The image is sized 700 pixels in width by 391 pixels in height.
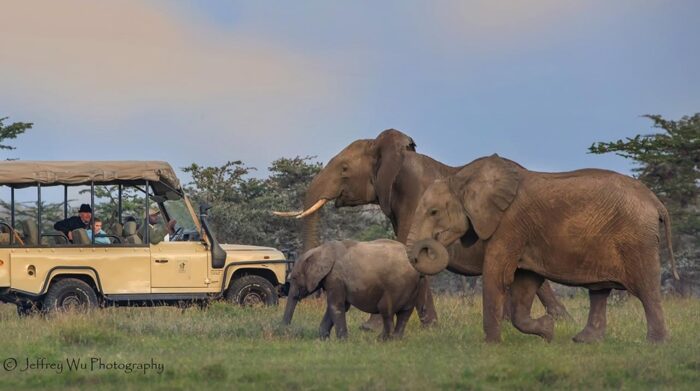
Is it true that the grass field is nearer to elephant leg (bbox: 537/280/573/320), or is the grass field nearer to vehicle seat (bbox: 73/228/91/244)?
elephant leg (bbox: 537/280/573/320)

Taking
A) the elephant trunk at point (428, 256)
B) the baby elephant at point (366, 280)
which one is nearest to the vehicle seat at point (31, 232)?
the baby elephant at point (366, 280)

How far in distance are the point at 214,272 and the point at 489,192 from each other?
263 inches

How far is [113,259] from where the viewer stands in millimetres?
18531

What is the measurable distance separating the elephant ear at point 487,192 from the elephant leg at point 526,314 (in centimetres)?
79

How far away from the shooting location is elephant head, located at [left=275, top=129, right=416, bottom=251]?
16688 millimetres

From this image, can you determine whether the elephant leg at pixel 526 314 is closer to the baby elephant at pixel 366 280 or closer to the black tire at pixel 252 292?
the baby elephant at pixel 366 280

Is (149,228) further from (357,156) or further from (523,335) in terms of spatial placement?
(523,335)

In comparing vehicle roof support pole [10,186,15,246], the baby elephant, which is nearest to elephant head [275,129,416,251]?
the baby elephant

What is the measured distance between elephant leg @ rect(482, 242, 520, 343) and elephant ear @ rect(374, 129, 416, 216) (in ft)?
9.85

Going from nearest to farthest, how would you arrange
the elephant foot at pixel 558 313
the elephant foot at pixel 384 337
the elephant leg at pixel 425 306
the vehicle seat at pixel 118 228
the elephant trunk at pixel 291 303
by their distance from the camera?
the elephant foot at pixel 384 337
the elephant leg at pixel 425 306
the elephant trunk at pixel 291 303
the elephant foot at pixel 558 313
the vehicle seat at pixel 118 228

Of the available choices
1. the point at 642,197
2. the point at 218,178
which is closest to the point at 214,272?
the point at 642,197

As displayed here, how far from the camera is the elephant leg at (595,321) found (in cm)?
1437

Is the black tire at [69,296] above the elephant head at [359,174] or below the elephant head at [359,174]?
below

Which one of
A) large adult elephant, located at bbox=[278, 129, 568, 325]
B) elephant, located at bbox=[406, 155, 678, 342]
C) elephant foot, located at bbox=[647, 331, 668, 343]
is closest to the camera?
elephant, located at bbox=[406, 155, 678, 342]
